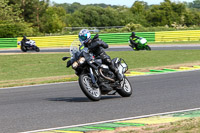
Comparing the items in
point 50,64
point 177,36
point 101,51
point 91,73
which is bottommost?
point 177,36

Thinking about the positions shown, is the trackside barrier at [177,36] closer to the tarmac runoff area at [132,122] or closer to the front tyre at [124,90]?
the front tyre at [124,90]

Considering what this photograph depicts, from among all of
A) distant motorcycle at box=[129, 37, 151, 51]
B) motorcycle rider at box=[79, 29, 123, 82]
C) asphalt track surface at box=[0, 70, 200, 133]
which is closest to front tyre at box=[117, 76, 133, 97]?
asphalt track surface at box=[0, 70, 200, 133]

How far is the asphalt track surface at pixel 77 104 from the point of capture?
7578 mm

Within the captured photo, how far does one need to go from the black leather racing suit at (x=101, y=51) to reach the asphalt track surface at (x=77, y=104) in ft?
2.26

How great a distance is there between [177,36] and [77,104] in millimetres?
32996

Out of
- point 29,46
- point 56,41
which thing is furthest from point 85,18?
point 29,46

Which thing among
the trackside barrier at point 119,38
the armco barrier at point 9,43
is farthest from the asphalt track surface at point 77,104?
the armco barrier at point 9,43

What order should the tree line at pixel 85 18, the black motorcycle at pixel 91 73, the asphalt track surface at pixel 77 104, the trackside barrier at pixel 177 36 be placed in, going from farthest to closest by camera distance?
the tree line at pixel 85 18 → the trackside barrier at pixel 177 36 → the black motorcycle at pixel 91 73 → the asphalt track surface at pixel 77 104

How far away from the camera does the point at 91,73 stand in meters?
9.55

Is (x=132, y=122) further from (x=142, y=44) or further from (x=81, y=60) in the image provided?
(x=142, y=44)

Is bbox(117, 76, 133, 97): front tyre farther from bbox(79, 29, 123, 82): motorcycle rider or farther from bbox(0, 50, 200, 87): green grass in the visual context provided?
bbox(0, 50, 200, 87): green grass

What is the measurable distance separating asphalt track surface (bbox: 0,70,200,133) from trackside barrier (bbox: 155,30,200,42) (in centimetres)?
2770

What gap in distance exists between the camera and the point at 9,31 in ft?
156

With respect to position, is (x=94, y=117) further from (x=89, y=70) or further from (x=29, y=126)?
(x=89, y=70)
